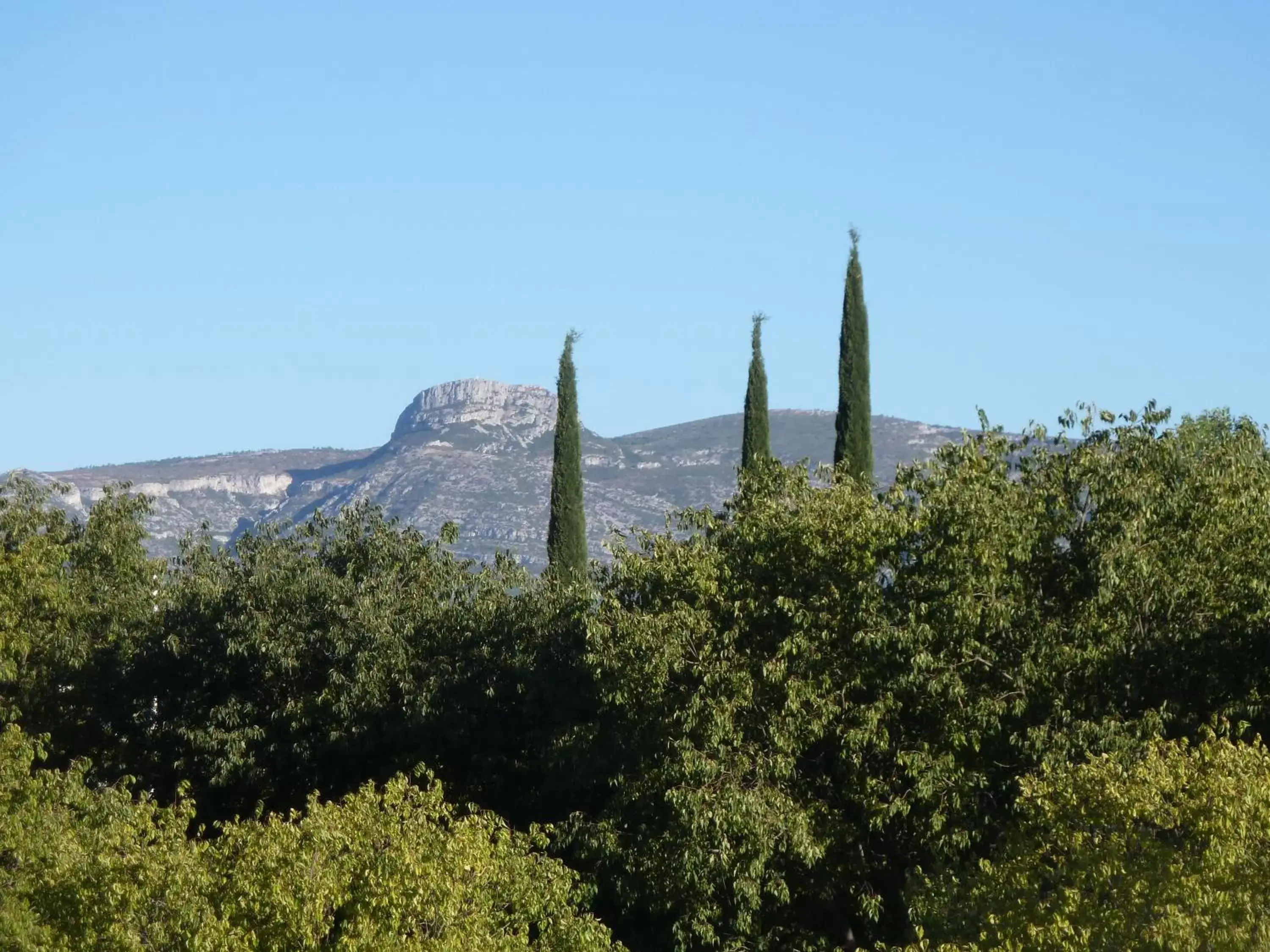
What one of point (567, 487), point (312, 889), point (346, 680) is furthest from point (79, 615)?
point (312, 889)

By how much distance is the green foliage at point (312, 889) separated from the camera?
19.6 m

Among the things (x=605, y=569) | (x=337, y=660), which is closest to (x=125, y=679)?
(x=337, y=660)

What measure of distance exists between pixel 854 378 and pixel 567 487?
8810mm

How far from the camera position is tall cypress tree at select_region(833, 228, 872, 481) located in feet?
151

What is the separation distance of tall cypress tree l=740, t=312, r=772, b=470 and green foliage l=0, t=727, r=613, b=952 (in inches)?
977

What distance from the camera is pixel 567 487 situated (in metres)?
47.2

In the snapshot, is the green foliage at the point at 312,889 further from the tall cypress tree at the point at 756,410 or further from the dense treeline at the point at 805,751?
the tall cypress tree at the point at 756,410

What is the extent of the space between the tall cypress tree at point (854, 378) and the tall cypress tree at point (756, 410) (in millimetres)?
Result: 2276

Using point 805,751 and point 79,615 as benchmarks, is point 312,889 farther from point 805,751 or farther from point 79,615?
point 79,615

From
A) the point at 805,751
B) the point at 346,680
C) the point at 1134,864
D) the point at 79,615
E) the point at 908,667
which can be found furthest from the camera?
the point at 79,615

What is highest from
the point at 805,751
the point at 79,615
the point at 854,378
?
the point at 854,378

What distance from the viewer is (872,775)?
85.0 ft

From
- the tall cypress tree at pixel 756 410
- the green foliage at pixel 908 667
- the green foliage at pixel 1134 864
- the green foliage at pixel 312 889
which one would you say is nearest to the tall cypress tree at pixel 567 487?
the tall cypress tree at pixel 756 410

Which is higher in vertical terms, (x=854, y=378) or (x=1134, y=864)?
(x=854, y=378)
